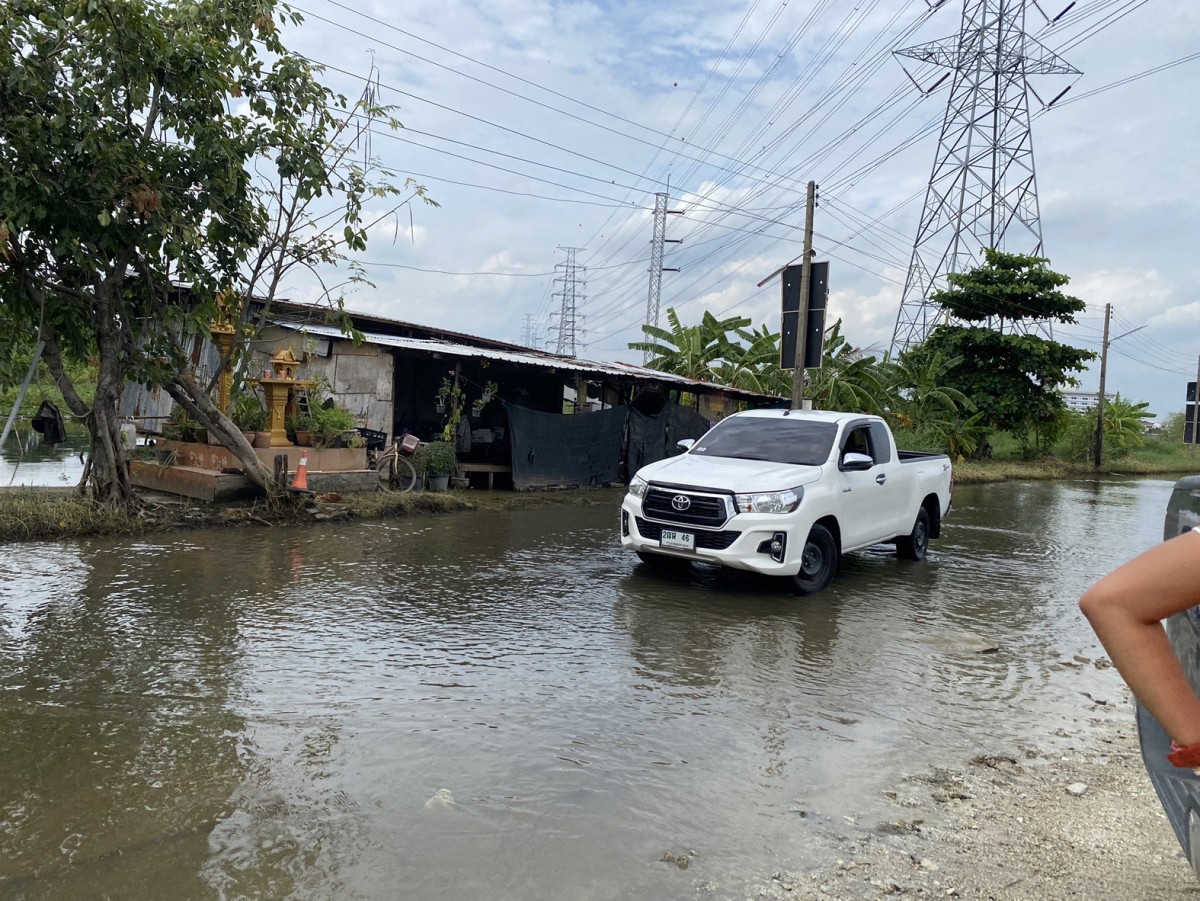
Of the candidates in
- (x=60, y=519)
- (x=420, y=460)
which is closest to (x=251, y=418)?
(x=420, y=460)

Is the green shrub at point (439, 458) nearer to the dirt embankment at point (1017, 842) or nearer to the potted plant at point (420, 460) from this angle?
the potted plant at point (420, 460)

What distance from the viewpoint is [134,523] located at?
34.4ft

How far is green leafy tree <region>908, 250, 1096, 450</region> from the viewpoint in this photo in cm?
3259

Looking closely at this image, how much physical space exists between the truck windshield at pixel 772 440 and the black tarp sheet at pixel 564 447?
7.06 metres

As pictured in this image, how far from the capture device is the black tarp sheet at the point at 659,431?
1941 centimetres

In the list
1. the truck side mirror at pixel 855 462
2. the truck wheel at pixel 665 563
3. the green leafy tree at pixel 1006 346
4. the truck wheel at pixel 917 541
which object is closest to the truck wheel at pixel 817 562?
the truck side mirror at pixel 855 462

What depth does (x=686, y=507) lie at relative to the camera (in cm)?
834

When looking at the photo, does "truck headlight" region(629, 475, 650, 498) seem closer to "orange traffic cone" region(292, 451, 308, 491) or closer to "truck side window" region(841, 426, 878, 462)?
"truck side window" region(841, 426, 878, 462)

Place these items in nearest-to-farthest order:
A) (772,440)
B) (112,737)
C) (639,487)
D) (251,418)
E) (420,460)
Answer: (112,737) < (639,487) < (772,440) < (251,418) < (420,460)

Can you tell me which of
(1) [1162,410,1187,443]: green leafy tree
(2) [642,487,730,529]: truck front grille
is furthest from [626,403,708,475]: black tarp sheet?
(1) [1162,410,1187,443]: green leafy tree

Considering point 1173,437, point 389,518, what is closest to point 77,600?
point 389,518

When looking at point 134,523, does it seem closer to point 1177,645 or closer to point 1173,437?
point 1177,645

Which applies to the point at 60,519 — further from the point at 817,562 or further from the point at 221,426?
the point at 817,562

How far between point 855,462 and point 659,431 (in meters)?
11.2
